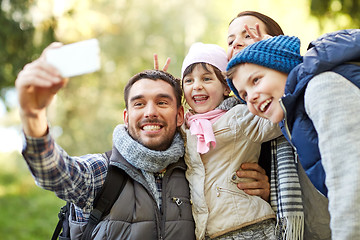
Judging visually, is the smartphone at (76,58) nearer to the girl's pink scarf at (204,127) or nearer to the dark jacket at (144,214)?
the dark jacket at (144,214)

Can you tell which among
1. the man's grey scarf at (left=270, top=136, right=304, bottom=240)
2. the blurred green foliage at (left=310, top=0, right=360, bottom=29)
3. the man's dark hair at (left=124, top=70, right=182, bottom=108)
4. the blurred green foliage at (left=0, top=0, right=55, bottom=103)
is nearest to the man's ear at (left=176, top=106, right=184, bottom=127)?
the man's dark hair at (left=124, top=70, right=182, bottom=108)

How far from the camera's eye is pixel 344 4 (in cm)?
587

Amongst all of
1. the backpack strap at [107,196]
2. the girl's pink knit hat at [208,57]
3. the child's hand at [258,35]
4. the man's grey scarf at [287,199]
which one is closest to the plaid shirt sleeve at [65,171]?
the backpack strap at [107,196]

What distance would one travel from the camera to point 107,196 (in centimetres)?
237

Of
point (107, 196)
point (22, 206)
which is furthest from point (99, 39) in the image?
point (107, 196)

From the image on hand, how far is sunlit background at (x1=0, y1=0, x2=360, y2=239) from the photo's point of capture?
725 centimetres

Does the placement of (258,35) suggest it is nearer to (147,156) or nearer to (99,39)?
(147,156)

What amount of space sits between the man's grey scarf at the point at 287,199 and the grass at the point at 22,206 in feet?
24.8

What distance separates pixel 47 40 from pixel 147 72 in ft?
17.8

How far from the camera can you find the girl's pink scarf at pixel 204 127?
2.45 metres

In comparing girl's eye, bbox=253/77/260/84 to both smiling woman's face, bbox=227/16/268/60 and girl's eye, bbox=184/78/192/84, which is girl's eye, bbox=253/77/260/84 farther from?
girl's eye, bbox=184/78/192/84

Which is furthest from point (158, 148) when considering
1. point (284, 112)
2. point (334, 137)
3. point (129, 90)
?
point (334, 137)

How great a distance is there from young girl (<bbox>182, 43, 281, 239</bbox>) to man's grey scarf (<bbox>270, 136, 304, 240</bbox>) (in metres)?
0.09

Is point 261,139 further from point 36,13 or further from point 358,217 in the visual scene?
point 36,13
